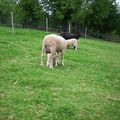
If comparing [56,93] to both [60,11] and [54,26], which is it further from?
[54,26]

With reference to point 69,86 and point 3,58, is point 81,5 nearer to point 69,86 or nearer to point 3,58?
point 3,58

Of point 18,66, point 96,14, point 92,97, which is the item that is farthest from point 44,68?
point 96,14

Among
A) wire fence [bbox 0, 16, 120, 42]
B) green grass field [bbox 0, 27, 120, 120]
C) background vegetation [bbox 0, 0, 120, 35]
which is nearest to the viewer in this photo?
green grass field [bbox 0, 27, 120, 120]

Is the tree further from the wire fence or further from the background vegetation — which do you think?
the wire fence

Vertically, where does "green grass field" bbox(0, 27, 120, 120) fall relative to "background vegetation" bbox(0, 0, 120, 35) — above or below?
below

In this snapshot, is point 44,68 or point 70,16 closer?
point 44,68

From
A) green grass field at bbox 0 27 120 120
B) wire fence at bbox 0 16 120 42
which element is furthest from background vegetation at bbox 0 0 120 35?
green grass field at bbox 0 27 120 120

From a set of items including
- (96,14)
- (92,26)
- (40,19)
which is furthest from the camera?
(92,26)

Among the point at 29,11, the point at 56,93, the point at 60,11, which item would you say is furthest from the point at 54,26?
the point at 56,93

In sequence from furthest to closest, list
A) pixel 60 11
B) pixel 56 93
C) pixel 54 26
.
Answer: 1. pixel 54 26
2. pixel 60 11
3. pixel 56 93

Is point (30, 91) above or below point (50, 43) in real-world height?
below

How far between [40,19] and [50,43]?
30507 mm

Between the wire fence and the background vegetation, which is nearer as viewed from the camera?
the wire fence

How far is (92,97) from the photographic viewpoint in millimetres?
7312
